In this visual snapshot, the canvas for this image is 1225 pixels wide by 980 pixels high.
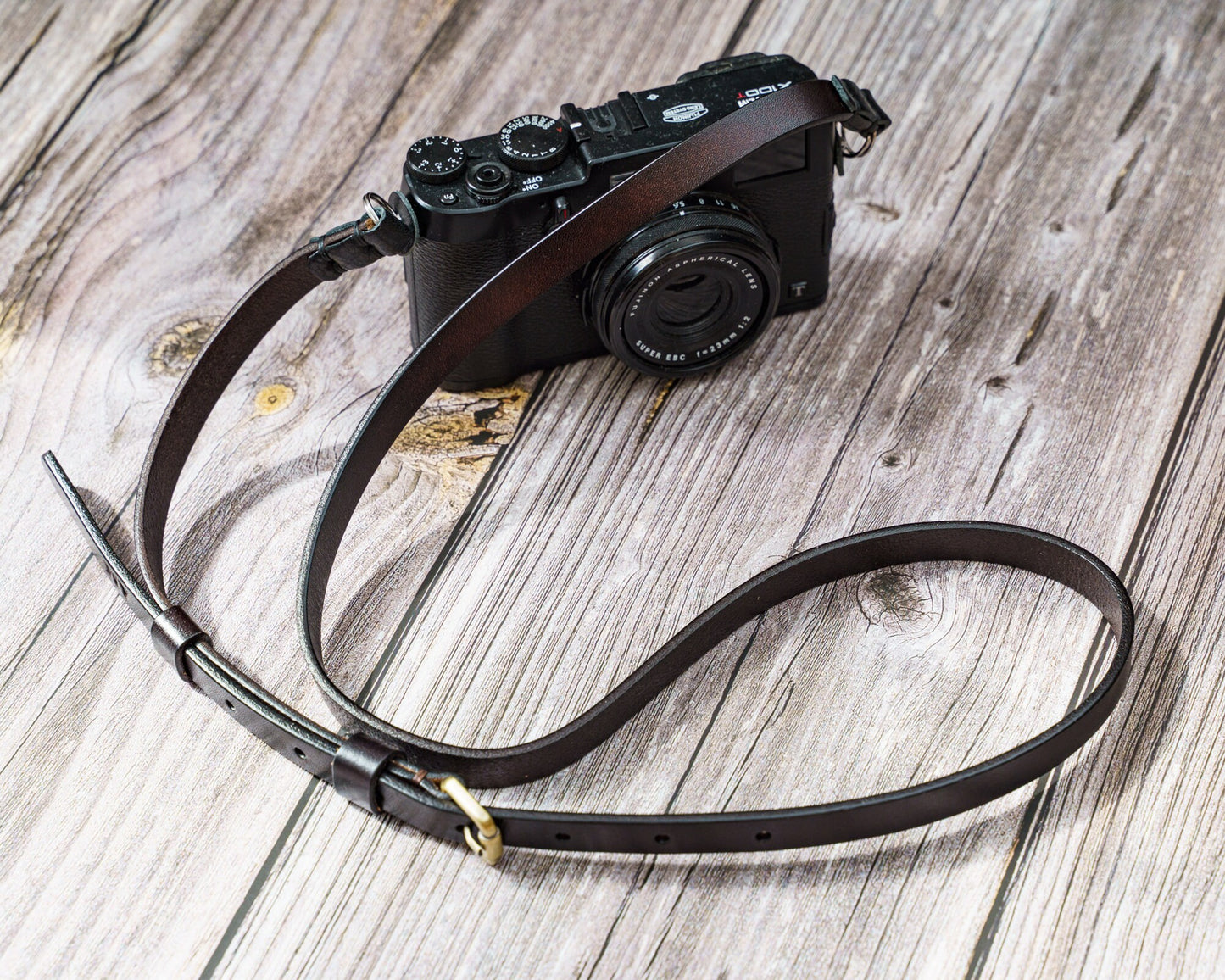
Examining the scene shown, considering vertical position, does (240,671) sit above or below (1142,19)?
above

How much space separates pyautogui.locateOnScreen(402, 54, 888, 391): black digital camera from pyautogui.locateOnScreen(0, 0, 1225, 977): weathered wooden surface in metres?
0.06

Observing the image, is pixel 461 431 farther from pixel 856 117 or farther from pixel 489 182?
pixel 856 117

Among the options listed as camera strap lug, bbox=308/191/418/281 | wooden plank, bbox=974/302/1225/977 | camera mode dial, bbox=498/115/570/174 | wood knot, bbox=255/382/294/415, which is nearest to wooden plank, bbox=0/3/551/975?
wood knot, bbox=255/382/294/415

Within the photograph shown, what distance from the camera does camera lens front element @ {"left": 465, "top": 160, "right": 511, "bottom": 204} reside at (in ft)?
3.03

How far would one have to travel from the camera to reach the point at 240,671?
878 millimetres

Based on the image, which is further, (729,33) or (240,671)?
(729,33)

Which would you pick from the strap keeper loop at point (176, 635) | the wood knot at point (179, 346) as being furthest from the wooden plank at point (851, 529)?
the wood knot at point (179, 346)

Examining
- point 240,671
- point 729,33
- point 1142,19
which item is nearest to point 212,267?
point 240,671

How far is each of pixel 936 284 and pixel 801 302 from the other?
12 centimetres

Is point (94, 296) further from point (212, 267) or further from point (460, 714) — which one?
point (460, 714)

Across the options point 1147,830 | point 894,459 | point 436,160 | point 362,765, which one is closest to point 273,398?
point 436,160

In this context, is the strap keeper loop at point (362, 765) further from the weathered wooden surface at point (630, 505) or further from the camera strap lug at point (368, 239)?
the camera strap lug at point (368, 239)

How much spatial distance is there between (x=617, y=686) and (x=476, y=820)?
0.14 m

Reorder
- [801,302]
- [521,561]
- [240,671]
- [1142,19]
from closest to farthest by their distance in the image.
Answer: [240,671]
[521,561]
[801,302]
[1142,19]
